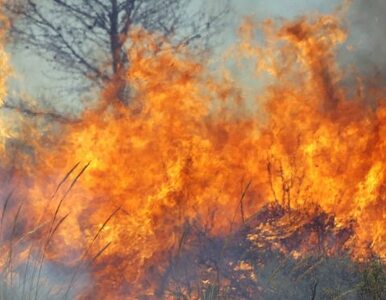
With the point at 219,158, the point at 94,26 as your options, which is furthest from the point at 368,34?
the point at 94,26

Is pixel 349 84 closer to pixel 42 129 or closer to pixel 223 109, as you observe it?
pixel 223 109

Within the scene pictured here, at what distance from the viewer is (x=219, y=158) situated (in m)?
8.75

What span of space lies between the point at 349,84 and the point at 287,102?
905mm

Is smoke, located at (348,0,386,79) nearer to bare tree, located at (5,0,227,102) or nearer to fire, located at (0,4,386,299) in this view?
fire, located at (0,4,386,299)

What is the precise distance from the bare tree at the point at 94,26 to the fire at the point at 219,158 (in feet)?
5.24

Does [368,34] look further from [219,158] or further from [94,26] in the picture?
[94,26]

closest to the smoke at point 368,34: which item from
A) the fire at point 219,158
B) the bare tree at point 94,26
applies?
the fire at point 219,158

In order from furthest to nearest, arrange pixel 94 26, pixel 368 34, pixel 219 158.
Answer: pixel 94 26, pixel 368 34, pixel 219 158

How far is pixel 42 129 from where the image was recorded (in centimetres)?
1073

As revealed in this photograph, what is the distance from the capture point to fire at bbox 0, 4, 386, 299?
8156mm

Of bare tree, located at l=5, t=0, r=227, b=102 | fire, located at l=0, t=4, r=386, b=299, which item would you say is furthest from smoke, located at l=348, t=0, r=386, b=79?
bare tree, located at l=5, t=0, r=227, b=102

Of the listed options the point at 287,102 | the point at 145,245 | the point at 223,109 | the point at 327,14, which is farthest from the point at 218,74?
the point at 145,245

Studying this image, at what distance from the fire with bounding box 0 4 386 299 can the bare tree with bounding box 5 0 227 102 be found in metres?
1.60

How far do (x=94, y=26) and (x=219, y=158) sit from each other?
3.81 meters
